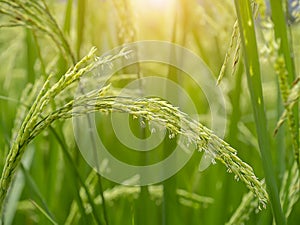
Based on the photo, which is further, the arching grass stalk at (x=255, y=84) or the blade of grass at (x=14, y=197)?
the blade of grass at (x=14, y=197)

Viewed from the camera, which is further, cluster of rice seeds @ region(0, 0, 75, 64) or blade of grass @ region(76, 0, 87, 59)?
blade of grass @ region(76, 0, 87, 59)

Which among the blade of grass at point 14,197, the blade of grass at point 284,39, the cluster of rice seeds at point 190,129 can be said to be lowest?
the blade of grass at point 14,197

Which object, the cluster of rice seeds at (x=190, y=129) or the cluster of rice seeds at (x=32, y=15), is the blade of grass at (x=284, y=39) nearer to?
the cluster of rice seeds at (x=190, y=129)

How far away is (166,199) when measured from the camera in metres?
1.10

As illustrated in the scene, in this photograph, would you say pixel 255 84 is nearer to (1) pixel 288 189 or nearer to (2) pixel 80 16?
(1) pixel 288 189

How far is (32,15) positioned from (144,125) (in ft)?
1.04

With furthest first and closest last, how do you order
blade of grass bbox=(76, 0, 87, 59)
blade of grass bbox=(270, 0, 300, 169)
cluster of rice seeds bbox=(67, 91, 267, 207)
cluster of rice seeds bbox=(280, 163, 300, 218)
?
blade of grass bbox=(76, 0, 87, 59) < cluster of rice seeds bbox=(280, 163, 300, 218) < blade of grass bbox=(270, 0, 300, 169) < cluster of rice seeds bbox=(67, 91, 267, 207)

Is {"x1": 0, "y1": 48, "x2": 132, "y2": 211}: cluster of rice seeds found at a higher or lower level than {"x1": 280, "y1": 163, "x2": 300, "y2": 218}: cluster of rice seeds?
higher

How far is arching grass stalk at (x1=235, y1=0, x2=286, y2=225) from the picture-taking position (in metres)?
0.77

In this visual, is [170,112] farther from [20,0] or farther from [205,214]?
[205,214]

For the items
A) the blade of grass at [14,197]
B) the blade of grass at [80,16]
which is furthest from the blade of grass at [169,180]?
the blade of grass at [14,197]

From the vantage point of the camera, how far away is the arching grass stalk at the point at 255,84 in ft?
2.54

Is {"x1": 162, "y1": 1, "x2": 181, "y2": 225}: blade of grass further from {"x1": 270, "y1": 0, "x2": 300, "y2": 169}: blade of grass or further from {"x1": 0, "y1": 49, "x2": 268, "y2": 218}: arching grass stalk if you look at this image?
{"x1": 0, "y1": 49, "x2": 268, "y2": 218}: arching grass stalk

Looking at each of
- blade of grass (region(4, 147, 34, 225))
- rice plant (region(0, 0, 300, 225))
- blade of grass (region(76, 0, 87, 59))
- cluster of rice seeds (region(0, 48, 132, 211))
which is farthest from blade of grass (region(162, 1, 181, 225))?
cluster of rice seeds (region(0, 48, 132, 211))
